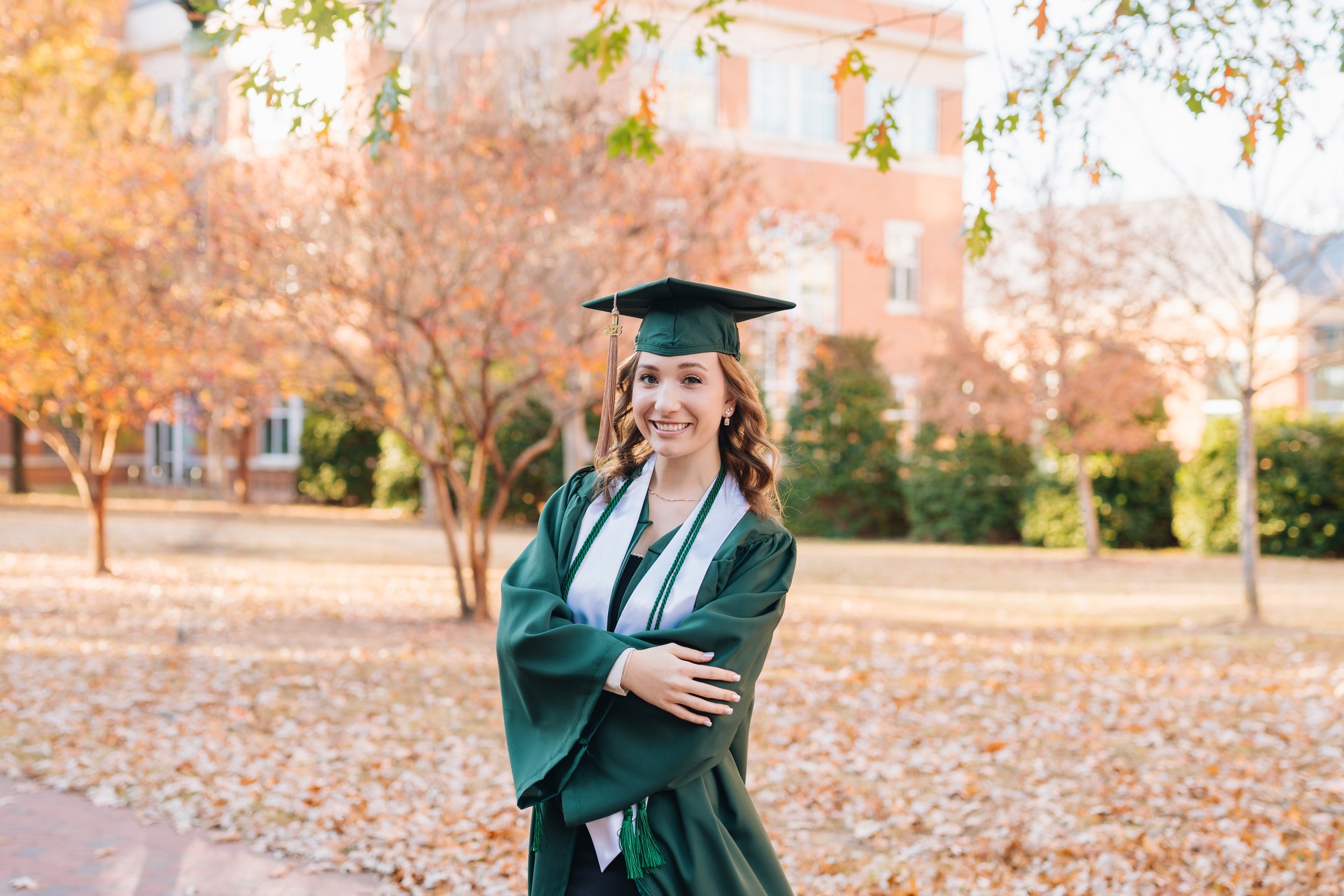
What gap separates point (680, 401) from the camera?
248 cm

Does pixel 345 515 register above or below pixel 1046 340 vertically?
below

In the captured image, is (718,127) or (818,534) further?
(818,534)

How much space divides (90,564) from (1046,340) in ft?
41.5

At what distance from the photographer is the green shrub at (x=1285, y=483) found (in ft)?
54.2

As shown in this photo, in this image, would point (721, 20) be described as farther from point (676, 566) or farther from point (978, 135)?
point (676, 566)

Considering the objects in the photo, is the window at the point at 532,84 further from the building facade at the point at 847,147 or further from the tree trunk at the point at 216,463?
the tree trunk at the point at 216,463

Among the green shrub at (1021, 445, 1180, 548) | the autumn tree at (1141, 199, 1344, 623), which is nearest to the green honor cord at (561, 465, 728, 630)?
the autumn tree at (1141, 199, 1344, 623)

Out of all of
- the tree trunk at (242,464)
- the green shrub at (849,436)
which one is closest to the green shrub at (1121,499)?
the green shrub at (849,436)

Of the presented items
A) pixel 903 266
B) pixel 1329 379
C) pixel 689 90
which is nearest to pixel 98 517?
pixel 689 90

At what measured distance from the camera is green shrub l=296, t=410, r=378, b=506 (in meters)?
23.5

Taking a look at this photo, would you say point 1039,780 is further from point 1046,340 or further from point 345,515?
point 345,515

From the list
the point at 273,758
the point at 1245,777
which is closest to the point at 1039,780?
the point at 1245,777

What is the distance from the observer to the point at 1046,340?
15.9 metres

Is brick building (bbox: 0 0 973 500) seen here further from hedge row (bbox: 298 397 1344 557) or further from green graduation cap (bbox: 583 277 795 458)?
green graduation cap (bbox: 583 277 795 458)
